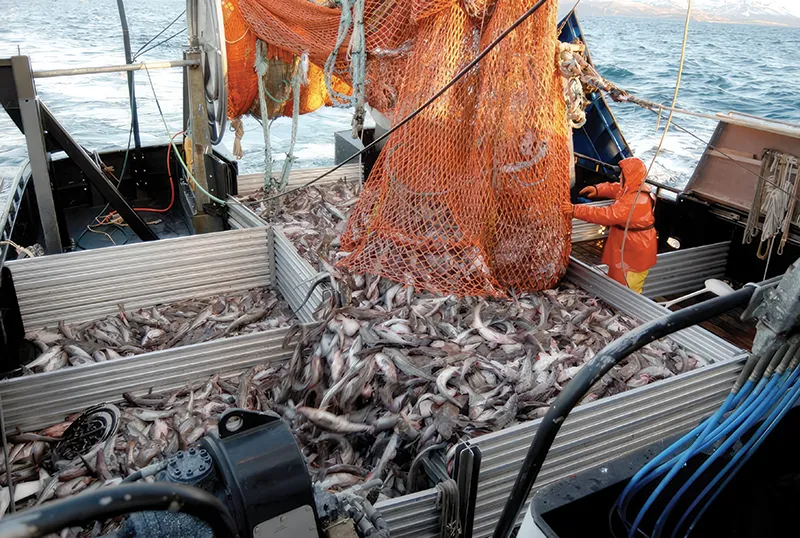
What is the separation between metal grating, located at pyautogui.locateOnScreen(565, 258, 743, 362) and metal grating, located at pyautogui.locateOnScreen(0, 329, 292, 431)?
2.86 m

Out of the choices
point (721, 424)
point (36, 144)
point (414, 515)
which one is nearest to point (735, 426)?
point (721, 424)

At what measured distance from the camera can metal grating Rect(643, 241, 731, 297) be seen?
260 inches

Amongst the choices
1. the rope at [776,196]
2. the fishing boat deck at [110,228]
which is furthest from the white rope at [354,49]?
the rope at [776,196]

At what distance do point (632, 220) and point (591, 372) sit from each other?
4448 mm

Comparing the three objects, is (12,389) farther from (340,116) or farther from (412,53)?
(340,116)

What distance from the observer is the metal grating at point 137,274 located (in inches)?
208

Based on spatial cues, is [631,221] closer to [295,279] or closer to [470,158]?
[470,158]

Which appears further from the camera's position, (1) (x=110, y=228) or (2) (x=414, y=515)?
(1) (x=110, y=228)

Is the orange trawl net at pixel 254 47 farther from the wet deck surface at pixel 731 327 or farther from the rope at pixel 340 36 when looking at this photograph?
the wet deck surface at pixel 731 327

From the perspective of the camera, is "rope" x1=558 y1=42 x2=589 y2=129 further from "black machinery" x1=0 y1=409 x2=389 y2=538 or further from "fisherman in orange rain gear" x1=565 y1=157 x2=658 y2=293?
"black machinery" x1=0 y1=409 x2=389 y2=538

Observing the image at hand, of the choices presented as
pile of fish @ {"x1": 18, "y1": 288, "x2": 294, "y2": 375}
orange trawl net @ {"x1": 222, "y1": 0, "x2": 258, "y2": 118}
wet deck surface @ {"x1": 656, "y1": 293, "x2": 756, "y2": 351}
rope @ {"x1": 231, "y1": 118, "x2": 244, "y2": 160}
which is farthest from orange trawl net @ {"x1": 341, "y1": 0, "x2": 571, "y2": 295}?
rope @ {"x1": 231, "y1": 118, "x2": 244, "y2": 160}

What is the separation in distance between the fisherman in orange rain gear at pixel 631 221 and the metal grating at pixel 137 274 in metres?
3.31

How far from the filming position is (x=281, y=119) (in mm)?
21391

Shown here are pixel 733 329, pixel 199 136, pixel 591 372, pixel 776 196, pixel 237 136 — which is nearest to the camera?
pixel 591 372
